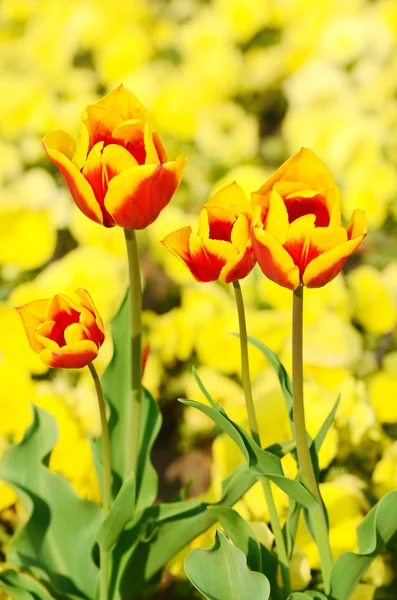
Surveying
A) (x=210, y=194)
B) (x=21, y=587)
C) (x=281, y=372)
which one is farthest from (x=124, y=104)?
(x=210, y=194)

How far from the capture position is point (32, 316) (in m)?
0.69

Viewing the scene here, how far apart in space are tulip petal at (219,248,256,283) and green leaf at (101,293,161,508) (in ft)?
0.97

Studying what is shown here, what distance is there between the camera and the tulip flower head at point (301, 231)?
1.90 ft

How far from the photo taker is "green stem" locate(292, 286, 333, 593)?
0.64 m

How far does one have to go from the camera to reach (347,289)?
1401 mm

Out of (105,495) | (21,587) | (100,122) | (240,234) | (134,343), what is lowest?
(21,587)

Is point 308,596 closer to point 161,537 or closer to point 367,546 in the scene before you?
point 367,546

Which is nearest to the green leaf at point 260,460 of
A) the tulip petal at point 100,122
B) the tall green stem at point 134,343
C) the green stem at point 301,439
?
the green stem at point 301,439

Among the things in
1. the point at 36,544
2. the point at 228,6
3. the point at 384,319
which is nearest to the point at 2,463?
the point at 36,544

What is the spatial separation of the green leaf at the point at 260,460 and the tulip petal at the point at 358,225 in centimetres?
19

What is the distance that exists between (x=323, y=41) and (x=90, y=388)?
134 centimetres

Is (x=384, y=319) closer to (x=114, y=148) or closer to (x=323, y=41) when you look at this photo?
(x=114, y=148)

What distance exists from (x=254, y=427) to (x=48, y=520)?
0.31m

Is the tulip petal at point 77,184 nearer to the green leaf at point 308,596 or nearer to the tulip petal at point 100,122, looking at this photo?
the tulip petal at point 100,122
